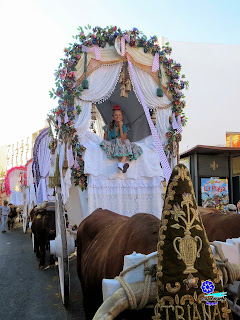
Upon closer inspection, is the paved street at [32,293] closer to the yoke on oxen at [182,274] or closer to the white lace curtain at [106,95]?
the white lace curtain at [106,95]

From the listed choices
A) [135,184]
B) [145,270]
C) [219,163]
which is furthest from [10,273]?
[219,163]

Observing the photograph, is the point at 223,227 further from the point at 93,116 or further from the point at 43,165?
the point at 43,165

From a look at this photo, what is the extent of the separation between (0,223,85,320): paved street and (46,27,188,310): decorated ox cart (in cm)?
119

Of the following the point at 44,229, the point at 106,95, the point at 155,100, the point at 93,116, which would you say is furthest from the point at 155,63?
the point at 44,229

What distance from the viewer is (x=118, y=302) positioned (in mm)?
1412

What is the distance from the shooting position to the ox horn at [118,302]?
4.52ft

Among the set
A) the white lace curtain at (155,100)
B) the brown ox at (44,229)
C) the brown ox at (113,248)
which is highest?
the white lace curtain at (155,100)

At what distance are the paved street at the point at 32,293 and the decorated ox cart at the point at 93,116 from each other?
1194 mm

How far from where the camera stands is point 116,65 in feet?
21.2

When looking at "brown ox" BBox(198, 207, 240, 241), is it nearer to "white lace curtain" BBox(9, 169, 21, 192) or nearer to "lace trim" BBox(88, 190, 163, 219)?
"lace trim" BBox(88, 190, 163, 219)

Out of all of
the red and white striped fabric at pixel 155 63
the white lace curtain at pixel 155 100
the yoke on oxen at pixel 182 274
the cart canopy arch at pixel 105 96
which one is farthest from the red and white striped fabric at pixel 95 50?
the yoke on oxen at pixel 182 274

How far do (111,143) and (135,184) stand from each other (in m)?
0.96

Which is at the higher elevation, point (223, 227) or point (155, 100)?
point (155, 100)

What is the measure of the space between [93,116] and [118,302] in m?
5.29
